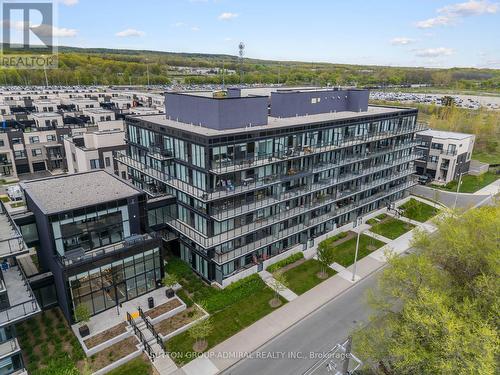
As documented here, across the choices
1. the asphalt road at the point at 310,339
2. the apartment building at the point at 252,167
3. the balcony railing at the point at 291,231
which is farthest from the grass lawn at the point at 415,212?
the asphalt road at the point at 310,339

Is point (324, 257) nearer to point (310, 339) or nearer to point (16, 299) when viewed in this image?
point (310, 339)

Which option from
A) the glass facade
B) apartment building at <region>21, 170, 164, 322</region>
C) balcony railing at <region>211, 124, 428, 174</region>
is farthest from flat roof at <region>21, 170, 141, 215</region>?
balcony railing at <region>211, 124, 428, 174</region>

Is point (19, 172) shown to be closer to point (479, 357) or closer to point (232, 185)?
point (232, 185)

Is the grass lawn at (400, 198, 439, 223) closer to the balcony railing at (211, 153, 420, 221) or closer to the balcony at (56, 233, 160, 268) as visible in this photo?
the balcony railing at (211, 153, 420, 221)

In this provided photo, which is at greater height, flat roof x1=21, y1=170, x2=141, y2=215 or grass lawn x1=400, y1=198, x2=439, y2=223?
flat roof x1=21, y1=170, x2=141, y2=215

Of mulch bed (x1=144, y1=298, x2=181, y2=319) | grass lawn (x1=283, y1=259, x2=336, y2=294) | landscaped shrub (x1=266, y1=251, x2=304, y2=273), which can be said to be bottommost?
mulch bed (x1=144, y1=298, x2=181, y2=319)

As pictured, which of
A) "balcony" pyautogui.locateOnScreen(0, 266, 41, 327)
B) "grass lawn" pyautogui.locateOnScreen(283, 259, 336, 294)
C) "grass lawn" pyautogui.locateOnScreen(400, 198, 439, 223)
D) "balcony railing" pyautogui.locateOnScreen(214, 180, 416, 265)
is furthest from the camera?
"grass lawn" pyautogui.locateOnScreen(400, 198, 439, 223)

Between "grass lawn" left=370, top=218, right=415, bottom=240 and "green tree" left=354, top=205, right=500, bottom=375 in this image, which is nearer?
"green tree" left=354, top=205, right=500, bottom=375
